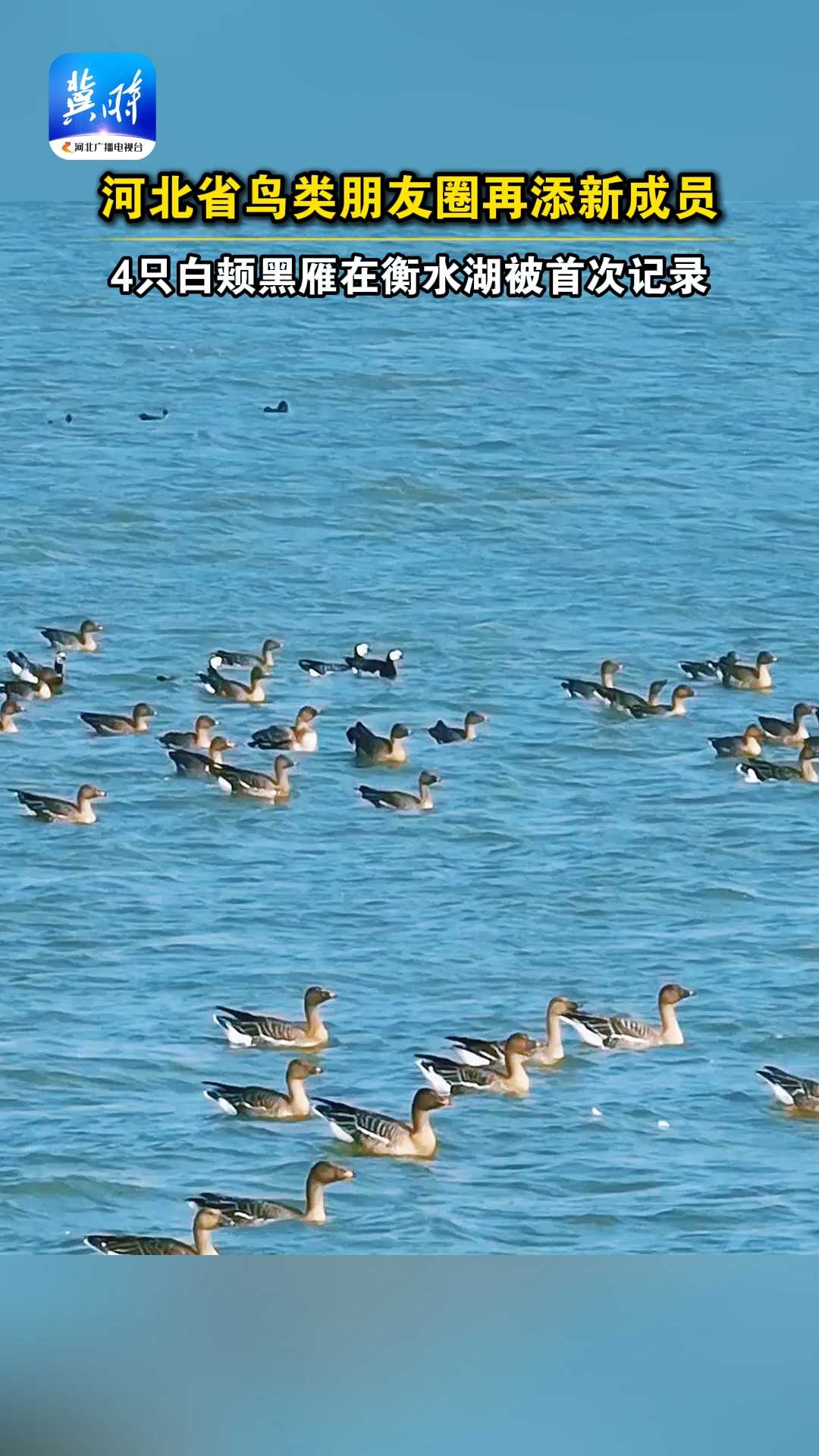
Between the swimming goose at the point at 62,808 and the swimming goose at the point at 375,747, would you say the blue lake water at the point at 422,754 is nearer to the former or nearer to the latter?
the swimming goose at the point at 62,808

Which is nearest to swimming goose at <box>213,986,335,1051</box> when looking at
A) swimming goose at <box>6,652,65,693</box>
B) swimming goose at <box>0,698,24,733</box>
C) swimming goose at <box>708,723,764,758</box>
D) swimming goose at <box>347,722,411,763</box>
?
swimming goose at <box>347,722,411,763</box>

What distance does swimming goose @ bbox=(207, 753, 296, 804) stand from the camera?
679 inches

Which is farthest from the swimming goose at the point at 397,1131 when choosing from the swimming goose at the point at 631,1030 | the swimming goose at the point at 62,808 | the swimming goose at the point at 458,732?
the swimming goose at the point at 458,732

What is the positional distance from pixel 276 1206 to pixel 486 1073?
5.50 ft

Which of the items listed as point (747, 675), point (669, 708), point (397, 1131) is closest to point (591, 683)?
point (669, 708)

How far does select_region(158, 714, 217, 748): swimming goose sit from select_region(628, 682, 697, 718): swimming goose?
2.82 metres

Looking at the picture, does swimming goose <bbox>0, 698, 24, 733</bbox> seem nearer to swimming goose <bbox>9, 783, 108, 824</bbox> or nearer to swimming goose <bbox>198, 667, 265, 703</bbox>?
swimming goose <bbox>198, 667, 265, 703</bbox>

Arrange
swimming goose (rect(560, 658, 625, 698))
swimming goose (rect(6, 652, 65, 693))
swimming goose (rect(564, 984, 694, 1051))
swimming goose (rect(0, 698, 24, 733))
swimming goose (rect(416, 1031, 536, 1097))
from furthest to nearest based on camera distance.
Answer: swimming goose (rect(6, 652, 65, 693))
swimming goose (rect(560, 658, 625, 698))
swimming goose (rect(0, 698, 24, 733))
swimming goose (rect(564, 984, 694, 1051))
swimming goose (rect(416, 1031, 536, 1097))

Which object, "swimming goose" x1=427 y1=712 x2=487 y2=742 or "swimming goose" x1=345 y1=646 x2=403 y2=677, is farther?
"swimming goose" x1=345 y1=646 x2=403 y2=677

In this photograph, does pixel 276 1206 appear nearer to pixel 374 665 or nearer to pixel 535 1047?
pixel 535 1047

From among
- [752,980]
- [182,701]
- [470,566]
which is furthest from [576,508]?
[752,980]

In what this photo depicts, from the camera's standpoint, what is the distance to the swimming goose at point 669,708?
18781 millimetres

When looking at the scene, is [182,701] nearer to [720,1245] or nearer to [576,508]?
[576,508]

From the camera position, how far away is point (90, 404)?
25.2 m
